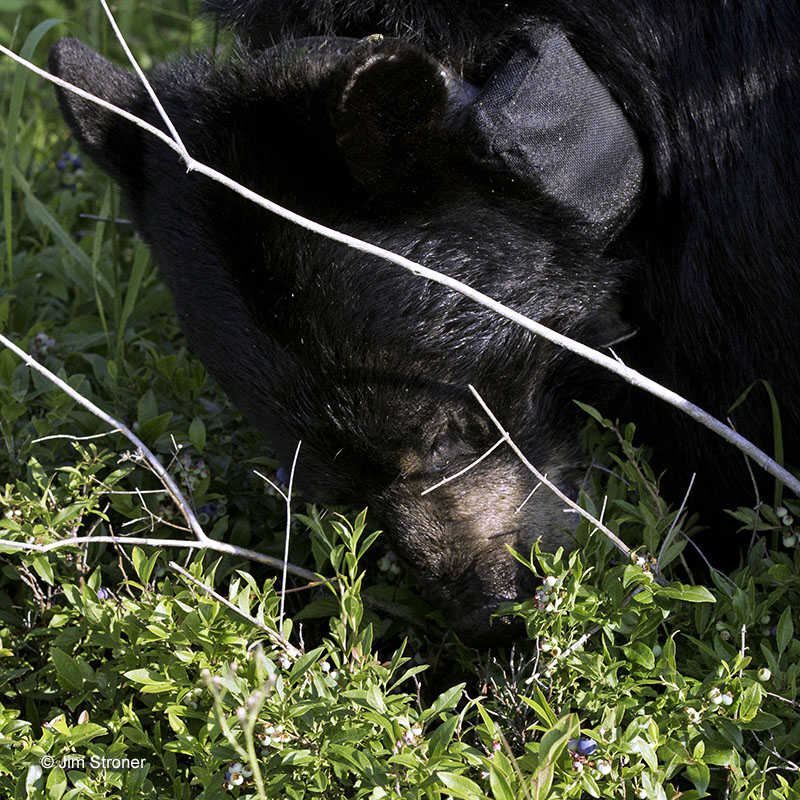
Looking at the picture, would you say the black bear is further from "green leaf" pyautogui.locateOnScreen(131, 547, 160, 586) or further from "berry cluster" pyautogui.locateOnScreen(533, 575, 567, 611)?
"green leaf" pyautogui.locateOnScreen(131, 547, 160, 586)

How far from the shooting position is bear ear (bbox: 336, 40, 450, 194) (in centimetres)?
197

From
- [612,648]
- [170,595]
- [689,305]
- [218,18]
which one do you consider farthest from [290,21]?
[612,648]

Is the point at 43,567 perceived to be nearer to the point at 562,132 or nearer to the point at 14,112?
the point at 562,132

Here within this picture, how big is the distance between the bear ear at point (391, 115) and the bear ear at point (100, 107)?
2.61 feet

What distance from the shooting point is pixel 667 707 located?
1.83 metres

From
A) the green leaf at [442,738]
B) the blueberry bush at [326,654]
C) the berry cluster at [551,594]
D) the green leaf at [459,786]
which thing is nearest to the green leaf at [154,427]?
the blueberry bush at [326,654]

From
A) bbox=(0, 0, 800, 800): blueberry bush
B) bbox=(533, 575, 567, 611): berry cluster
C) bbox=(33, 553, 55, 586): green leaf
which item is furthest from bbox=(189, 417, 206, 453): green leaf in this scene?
bbox=(533, 575, 567, 611): berry cluster

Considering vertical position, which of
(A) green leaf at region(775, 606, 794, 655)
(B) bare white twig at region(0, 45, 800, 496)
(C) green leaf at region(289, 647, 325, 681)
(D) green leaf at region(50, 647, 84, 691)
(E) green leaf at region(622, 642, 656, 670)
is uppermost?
(B) bare white twig at region(0, 45, 800, 496)

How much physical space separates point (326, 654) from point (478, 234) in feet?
3.15

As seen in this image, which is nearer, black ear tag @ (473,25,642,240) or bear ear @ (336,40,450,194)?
bear ear @ (336,40,450,194)

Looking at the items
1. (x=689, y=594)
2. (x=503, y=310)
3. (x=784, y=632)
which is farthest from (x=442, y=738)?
(x=503, y=310)

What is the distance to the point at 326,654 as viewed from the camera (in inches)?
83.3

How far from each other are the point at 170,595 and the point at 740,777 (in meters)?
1.14

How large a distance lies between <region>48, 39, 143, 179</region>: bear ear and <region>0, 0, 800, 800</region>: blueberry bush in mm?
585
